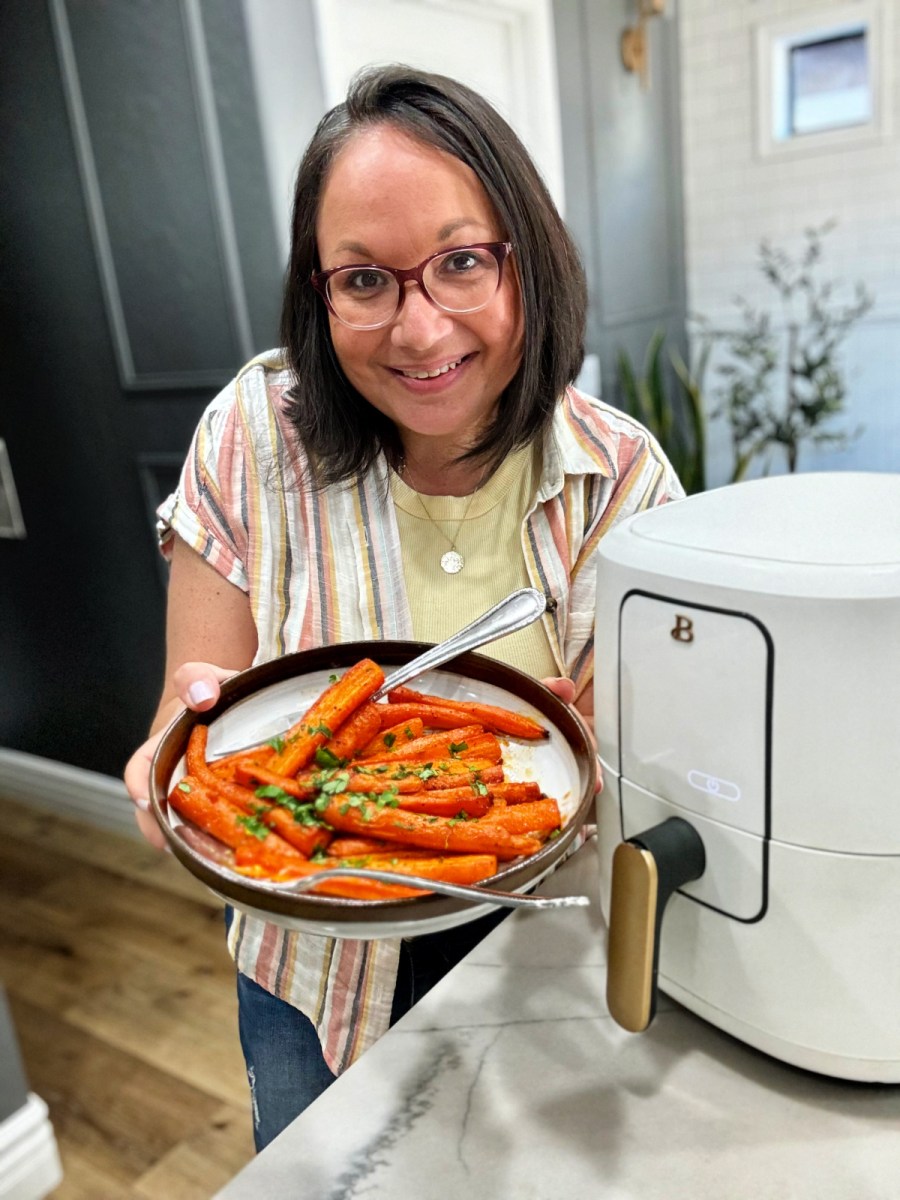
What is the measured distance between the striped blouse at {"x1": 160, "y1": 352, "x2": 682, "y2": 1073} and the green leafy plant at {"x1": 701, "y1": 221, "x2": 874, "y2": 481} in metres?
2.68

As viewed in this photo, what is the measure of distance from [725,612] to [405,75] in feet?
2.21

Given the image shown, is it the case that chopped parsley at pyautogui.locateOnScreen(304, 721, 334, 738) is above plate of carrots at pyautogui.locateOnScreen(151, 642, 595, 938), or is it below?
above

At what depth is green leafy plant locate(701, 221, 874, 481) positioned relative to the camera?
3.67 metres

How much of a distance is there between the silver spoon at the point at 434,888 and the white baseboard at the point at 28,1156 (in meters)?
1.55

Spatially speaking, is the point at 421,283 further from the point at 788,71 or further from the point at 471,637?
the point at 788,71

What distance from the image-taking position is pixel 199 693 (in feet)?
2.44

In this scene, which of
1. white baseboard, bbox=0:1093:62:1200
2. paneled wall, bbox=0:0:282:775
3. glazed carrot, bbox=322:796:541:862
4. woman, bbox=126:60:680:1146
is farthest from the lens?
paneled wall, bbox=0:0:282:775

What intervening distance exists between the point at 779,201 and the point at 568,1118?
4.00 meters

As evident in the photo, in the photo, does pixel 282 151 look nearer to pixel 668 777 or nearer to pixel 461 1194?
pixel 668 777

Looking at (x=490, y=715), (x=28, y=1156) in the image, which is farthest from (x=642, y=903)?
(x=28, y=1156)

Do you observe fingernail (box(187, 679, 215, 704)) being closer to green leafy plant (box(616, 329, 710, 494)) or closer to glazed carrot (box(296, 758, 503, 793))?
glazed carrot (box(296, 758, 503, 793))

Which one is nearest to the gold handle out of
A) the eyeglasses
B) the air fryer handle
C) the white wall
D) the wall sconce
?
the air fryer handle

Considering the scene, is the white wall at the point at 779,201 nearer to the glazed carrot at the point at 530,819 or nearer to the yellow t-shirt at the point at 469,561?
the yellow t-shirt at the point at 469,561

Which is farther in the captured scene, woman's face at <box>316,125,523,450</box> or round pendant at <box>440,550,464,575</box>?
round pendant at <box>440,550,464,575</box>
